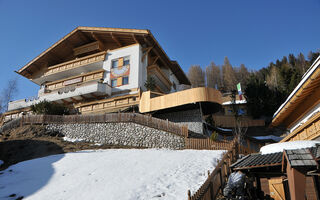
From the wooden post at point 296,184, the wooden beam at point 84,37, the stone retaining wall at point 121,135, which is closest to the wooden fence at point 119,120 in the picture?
the stone retaining wall at point 121,135

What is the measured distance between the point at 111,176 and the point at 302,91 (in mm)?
11575

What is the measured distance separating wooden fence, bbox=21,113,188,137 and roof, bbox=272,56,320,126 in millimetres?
7641

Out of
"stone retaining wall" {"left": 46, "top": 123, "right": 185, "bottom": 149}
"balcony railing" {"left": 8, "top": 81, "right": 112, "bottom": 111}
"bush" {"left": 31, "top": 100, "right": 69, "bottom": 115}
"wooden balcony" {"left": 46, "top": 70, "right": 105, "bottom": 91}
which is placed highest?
"wooden balcony" {"left": 46, "top": 70, "right": 105, "bottom": 91}

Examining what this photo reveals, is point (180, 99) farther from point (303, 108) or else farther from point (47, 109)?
point (47, 109)

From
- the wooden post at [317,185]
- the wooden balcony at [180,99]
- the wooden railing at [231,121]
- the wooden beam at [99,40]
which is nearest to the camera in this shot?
the wooden post at [317,185]

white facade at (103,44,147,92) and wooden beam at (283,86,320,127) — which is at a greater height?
white facade at (103,44,147,92)

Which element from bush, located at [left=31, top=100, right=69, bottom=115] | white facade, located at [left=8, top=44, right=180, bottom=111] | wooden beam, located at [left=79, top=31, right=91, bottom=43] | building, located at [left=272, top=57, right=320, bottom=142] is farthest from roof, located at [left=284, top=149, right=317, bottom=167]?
wooden beam, located at [left=79, top=31, right=91, bottom=43]

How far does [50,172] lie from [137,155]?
18.0ft

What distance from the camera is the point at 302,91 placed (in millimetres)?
12977

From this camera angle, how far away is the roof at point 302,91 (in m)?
11.3

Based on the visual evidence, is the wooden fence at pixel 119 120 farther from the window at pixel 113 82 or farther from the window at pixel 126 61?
the window at pixel 126 61

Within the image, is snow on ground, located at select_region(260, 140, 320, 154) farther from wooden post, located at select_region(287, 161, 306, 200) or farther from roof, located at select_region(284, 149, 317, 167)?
wooden post, located at select_region(287, 161, 306, 200)

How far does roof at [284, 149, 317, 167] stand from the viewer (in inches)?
216

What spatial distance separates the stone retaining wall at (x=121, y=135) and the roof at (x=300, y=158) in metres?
12.7
